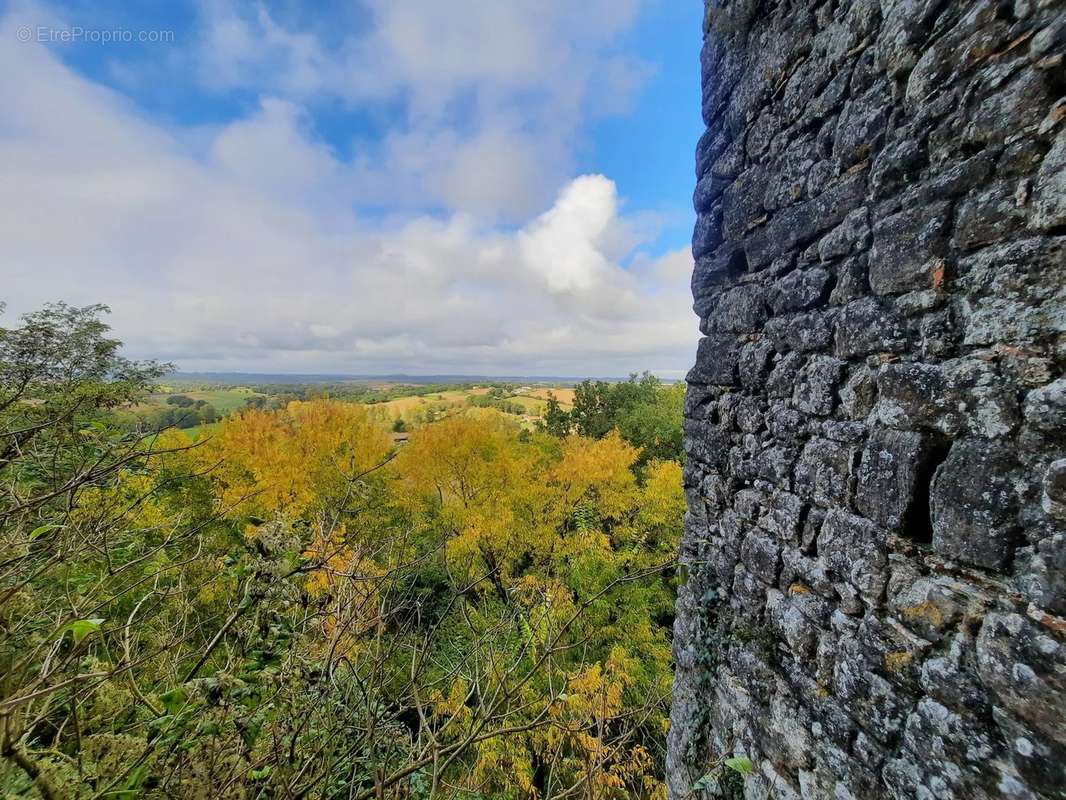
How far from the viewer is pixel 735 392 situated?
2.52 m

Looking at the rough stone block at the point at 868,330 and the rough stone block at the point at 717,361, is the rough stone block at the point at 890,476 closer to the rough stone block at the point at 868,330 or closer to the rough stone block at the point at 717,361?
the rough stone block at the point at 868,330

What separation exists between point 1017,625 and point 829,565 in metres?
0.66

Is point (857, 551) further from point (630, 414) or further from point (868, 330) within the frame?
point (630, 414)

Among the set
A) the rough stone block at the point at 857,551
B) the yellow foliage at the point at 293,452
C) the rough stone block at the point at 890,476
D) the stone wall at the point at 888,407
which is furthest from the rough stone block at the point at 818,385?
the yellow foliage at the point at 293,452

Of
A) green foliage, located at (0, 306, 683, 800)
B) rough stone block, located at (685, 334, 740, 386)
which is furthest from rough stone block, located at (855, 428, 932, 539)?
green foliage, located at (0, 306, 683, 800)

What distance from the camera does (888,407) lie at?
157 cm

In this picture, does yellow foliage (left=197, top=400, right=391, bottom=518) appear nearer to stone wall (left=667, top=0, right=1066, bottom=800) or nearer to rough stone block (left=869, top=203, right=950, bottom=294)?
stone wall (left=667, top=0, right=1066, bottom=800)

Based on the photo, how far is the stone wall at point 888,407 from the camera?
1161mm

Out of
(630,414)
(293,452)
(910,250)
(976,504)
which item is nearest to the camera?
(976,504)

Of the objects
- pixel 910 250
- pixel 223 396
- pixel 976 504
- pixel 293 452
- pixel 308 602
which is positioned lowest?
pixel 293 452

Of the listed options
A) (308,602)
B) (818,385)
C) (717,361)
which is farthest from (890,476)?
(308,602)

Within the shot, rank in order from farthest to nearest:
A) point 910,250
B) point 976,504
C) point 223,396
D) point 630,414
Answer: point 630,414, point 223,396, point 910,250, point 976,504

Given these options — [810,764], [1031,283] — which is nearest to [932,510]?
[1031,283]

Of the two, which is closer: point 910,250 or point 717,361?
point 910,250
